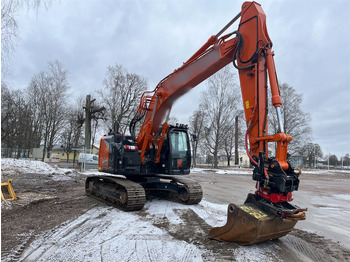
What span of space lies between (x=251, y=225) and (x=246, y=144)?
1.41m

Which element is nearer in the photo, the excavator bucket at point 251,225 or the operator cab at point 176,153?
the excavator bucket at point 251,225

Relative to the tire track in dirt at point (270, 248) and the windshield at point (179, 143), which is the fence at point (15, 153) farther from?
the tire track in dirt at point (270, 248)

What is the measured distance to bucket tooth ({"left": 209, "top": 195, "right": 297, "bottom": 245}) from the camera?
3.72 m

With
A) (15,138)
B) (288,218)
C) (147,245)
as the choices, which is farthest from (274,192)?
(15,138)

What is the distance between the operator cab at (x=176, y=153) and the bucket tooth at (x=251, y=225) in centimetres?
346

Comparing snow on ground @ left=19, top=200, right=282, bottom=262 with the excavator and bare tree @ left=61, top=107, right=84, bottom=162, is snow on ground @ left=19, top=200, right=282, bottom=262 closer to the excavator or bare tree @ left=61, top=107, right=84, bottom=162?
the excavator

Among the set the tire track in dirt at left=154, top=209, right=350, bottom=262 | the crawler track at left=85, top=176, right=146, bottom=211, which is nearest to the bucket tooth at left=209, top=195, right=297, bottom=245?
the tire track in dirt at left=154, top=209, right=350, bottom=262

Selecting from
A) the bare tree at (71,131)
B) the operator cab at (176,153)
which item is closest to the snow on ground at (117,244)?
the operator cab at (176,153)

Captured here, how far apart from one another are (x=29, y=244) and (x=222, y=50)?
520cm

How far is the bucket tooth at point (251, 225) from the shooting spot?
3723 mm

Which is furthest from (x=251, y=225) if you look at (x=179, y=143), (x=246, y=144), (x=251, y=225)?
(x=179, y=143)

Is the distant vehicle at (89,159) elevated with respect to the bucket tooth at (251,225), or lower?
elevated

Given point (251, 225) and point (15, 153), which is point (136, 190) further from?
point (15, 153)

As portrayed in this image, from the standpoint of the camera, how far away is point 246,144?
14.8 feet
